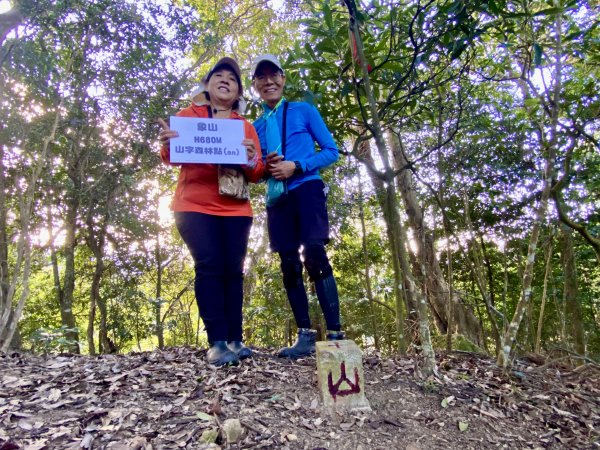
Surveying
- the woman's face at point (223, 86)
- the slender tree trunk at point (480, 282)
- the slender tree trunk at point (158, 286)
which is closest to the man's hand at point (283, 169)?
the woman's face at point (223, 86)

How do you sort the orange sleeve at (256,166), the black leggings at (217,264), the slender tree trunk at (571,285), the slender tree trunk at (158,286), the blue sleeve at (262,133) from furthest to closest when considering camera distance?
the slender tree trunk at (158,286) → the slender tree trunk at (571,285) → the blue sleeve at (262,133) → the orange sleeve at (256,166) → the black leggings at (217,264)

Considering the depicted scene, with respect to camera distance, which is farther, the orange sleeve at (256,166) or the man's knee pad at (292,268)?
the man's knee pad at (292,268)

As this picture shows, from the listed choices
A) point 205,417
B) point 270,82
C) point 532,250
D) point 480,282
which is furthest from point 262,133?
point 480,282

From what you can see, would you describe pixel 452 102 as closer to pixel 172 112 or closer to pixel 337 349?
pixel 337 349

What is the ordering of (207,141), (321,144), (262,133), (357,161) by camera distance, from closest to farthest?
(207,141) < (321,144) < (262,133) < (357,161)

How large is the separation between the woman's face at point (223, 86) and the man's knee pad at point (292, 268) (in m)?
1.12

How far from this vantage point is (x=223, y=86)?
2.70 metres

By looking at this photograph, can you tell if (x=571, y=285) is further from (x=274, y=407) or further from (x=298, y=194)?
(x=274, y=407)

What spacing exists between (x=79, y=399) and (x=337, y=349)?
1365mm

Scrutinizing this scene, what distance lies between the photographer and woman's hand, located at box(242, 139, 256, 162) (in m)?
2.57

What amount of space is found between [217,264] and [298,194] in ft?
2.28

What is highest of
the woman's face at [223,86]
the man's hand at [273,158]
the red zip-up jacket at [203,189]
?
the woman's face at [223,86]

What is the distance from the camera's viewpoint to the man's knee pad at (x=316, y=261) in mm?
2617

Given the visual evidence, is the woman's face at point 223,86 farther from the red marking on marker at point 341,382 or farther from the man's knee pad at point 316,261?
the red marking on marker at point 341,382
